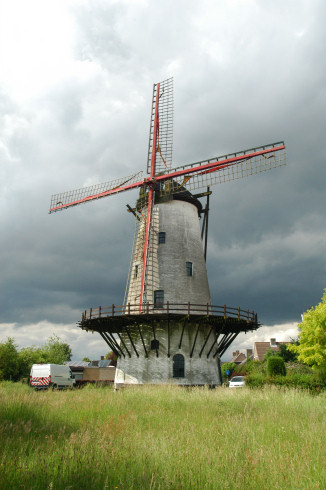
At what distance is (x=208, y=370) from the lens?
2166cm

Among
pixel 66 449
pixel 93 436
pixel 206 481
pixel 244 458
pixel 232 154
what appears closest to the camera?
pixel 206 481

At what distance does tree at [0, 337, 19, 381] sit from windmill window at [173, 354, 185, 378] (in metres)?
19.9

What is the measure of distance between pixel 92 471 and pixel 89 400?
7553 mm

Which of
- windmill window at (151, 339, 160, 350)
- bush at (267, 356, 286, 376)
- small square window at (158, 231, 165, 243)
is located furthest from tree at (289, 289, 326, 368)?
small square window at (158, 231, 165, 243)

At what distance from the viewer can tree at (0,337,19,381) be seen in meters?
34.0

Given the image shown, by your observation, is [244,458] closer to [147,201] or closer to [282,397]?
[282,397]

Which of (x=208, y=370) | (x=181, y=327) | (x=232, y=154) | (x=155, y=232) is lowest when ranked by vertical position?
(x=208, y=370)

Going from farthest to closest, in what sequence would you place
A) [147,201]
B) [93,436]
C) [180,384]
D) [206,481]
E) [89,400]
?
[147,201], [180,384], [89,400], [93,436], [206,481]

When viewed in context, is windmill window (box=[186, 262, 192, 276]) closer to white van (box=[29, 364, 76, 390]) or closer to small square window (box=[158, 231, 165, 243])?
small square window (box=[158, 231, 165, 243])

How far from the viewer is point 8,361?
3444 cm

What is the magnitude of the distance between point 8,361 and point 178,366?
820 inches

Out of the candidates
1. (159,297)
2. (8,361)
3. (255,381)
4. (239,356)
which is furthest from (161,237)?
(239,356)

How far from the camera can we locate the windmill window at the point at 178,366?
20781 millimetres

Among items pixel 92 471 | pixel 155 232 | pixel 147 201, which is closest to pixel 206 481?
pixel 92 471
